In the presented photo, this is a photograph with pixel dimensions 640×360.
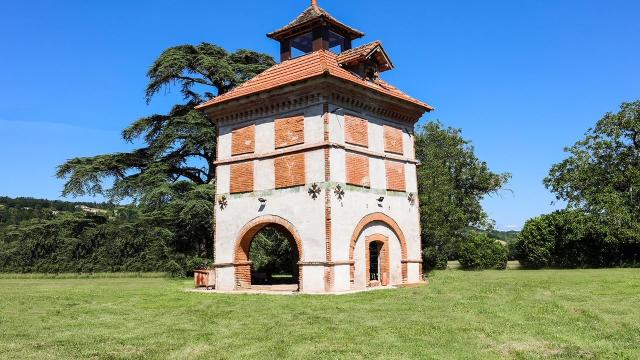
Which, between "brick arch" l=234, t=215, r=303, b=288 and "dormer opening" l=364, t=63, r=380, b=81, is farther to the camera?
"dormer opening" l=364, t=63, r=380, b=81

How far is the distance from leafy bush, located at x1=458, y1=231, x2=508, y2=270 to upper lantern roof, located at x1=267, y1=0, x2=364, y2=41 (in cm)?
2042

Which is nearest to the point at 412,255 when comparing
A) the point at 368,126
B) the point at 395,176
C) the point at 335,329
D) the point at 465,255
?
the point at 395,176

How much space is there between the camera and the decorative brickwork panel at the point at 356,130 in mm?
17656

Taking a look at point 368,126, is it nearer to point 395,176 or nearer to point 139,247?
point 395,176

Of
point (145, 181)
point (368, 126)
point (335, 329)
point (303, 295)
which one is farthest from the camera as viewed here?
point (145, 181)

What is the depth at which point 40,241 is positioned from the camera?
29984 millimetres

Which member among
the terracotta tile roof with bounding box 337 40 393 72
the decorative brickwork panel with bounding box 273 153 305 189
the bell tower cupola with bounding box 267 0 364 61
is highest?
the bell tower cupola with bounding box 267 0 364 61

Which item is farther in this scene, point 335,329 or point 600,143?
point 600,143

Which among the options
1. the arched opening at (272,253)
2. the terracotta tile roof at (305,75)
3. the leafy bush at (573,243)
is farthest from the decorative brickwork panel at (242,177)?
the leafy bush at (573,243)

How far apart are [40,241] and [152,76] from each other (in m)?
11.8

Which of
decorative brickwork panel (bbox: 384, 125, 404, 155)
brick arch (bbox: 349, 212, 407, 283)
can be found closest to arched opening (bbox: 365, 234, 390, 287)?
brick arch (bbox: 349, 212, 407, 283)

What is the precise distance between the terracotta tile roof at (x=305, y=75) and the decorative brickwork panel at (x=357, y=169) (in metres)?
2.51

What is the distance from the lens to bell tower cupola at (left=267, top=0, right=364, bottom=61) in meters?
20.1

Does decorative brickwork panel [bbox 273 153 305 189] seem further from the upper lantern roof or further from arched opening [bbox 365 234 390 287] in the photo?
the upper lantern roof
